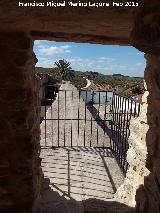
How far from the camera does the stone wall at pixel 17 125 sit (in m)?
3.11

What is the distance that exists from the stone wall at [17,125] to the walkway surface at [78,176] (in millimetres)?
565

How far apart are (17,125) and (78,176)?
8.98ft

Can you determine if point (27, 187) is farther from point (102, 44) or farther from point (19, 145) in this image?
point (102, 44)

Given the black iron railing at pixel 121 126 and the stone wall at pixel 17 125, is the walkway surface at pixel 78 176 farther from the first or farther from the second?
the stone wall at pixel 17 125

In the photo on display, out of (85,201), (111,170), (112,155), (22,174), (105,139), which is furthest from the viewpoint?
(105,139)

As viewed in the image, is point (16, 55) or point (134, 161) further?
point (134, 161)

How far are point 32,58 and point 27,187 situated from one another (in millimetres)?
1415

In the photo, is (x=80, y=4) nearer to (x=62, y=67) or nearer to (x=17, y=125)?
(x=17, y=125)

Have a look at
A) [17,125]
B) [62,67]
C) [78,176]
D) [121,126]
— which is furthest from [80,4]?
[62,67]

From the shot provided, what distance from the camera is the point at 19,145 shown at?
326 cm

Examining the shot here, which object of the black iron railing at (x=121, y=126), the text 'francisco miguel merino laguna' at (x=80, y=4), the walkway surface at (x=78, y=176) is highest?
the text 'francisco miguel merino laguna' at (x=80, y=4)

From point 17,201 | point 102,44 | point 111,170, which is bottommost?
point 111,170

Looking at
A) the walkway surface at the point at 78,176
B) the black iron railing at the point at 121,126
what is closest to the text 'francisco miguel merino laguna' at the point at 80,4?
the walkway surface at the point at 78,176

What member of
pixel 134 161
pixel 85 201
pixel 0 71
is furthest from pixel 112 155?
pixel 0 71
